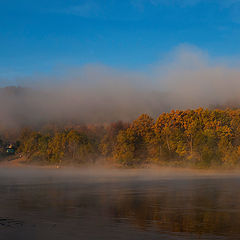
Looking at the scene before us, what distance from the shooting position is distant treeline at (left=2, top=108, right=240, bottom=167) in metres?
92.4

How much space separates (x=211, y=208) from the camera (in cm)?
2316

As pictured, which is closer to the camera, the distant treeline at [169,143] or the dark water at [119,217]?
the dark water at [119,217]

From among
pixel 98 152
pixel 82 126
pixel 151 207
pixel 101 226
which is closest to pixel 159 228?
pixel 101 226

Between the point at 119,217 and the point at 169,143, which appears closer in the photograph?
the point at 119,217

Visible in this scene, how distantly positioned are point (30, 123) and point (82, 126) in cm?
3494

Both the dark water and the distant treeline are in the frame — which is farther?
the distant treeline

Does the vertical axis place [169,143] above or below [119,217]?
above

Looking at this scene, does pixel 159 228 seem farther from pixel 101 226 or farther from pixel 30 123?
pixel 30 123

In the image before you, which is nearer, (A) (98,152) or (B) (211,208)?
(B) (211,208)

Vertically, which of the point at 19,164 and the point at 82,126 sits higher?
the point at 82,126

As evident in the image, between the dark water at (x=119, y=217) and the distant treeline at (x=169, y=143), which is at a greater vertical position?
the distant treeline at (x=169, y=143)

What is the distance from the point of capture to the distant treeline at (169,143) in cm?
9244

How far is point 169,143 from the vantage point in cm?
10062

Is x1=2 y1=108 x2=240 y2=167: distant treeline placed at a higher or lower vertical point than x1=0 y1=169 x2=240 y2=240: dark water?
higher
